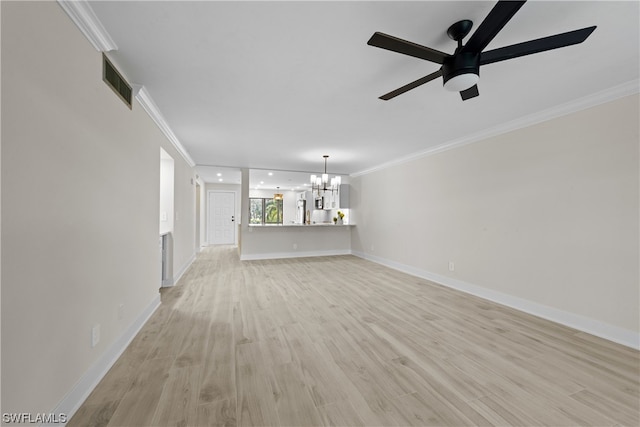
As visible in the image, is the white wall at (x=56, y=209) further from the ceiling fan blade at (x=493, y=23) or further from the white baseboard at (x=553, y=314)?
the white baseboard at (x=553, y=314)

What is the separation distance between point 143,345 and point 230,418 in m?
1.29

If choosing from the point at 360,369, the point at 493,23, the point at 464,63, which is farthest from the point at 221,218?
the point at 493,23

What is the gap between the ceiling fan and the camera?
1.34 m

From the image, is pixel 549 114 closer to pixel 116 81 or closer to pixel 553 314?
pixel 553 314

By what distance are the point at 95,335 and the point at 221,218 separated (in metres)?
7.84

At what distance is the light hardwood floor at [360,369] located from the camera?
4.94 feet

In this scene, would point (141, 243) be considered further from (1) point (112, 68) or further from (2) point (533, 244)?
(2) point (533, 244)

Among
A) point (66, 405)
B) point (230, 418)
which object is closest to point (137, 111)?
point (66, 405)

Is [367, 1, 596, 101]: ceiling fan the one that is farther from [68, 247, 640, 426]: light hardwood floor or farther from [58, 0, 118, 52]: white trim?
[68, 247, 640, 426]: light hardwood floor

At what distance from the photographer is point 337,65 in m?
2.07

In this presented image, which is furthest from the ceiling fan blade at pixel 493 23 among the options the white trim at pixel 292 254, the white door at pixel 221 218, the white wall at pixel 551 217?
the white door at pixel 221 218

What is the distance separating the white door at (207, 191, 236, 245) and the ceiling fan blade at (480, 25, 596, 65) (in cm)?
888

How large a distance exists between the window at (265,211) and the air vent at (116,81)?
9.18 m

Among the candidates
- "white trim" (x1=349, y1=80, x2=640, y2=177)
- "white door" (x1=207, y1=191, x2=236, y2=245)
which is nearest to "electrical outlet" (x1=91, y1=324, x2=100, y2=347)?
"white trim" (x1=349, y1=80, x2=640, y2=177)
